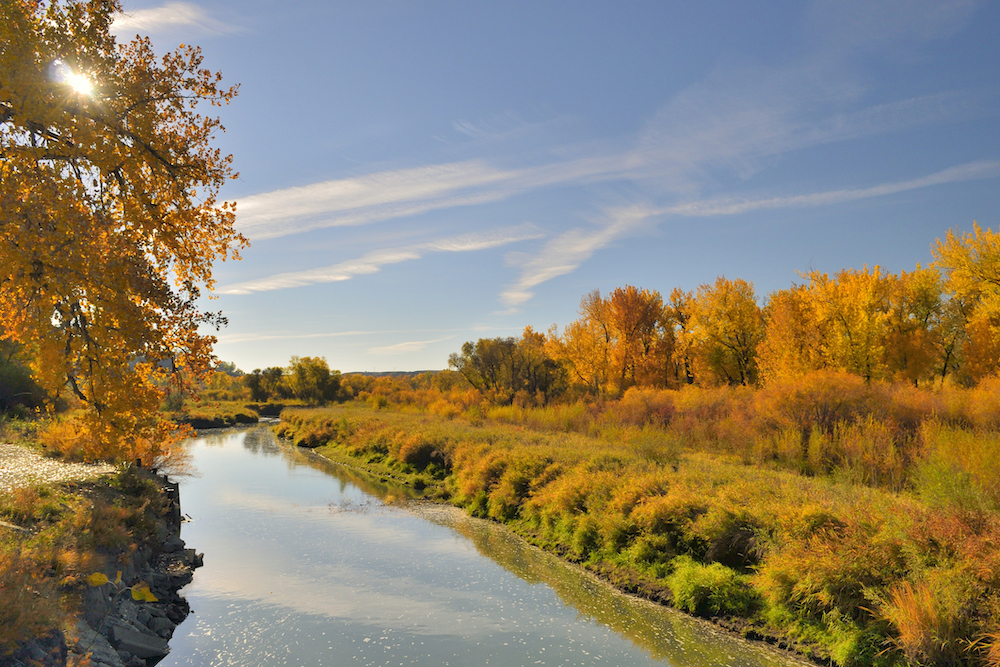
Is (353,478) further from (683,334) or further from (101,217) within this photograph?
(683,334)

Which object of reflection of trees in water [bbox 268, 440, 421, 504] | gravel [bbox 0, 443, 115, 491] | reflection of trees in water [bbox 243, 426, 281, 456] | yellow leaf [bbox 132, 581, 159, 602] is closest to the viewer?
yellow leaf [bbox 132, 581, 159, 602]

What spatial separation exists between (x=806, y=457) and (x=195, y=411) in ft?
212

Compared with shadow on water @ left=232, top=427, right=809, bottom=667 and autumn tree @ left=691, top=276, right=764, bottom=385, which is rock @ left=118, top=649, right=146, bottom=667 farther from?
autumn tree @ left=691, top=276, right=764, bottom=385

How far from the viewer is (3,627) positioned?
605cm

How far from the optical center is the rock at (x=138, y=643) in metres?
8.95

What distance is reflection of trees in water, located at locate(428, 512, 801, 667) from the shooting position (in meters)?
9.52

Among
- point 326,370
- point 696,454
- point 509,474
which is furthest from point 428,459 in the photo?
point 326,370

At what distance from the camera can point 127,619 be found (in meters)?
9.58

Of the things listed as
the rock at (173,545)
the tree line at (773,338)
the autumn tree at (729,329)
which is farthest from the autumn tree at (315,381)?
the rock at (173,545)

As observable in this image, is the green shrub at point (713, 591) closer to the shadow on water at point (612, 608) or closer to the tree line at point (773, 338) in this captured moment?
the shadow on water at point (612, 608)

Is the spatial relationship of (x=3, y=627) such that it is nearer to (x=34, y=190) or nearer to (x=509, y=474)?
(x=34, y=190)

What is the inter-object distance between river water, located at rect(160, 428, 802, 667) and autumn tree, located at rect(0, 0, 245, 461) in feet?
14.0

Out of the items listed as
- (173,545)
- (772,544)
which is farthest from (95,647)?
(772,544)

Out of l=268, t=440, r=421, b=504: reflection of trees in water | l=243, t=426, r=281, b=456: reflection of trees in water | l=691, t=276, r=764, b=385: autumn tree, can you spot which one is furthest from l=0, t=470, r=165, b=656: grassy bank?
l=691, t=276, r=764, b=385: autumn tree
